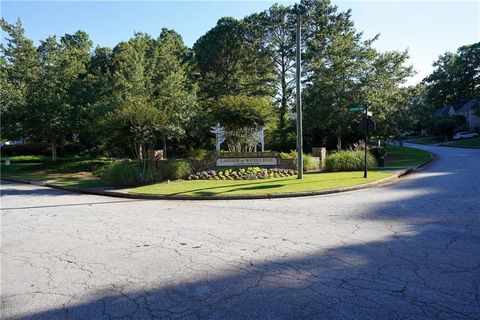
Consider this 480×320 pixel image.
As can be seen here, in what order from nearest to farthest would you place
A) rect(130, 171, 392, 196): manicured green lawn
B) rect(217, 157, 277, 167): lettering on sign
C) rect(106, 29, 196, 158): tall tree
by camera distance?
rect(130, 171, 392, 196): manicured green lawn, rect(217, 157, 277, 167): lettering on sign, rect(106, 29, 196, 158): tall tree

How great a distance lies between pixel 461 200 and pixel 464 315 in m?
7.62

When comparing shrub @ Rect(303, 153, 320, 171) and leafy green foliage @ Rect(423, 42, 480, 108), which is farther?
leafy green foliage @ Rect(423, 42, 480, 108)

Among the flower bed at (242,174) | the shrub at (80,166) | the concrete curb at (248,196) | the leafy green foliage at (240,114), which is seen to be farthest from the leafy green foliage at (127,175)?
the shrub at (80,166)

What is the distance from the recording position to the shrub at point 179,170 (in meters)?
18.8

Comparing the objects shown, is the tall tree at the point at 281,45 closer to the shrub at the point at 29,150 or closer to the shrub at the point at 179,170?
Result: the shrub at the point at 179,170

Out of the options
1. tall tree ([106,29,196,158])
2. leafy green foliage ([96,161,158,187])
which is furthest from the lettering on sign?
leafy green foliage ([96,161,158,187])

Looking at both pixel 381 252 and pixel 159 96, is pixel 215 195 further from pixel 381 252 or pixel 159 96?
pixel 159 96

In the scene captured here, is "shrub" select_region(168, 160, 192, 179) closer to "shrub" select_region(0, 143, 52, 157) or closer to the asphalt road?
the asphalt road

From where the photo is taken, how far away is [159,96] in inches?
982

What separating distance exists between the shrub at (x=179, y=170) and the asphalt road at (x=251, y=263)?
322 inches

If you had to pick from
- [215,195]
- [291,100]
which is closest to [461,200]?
[215,195]

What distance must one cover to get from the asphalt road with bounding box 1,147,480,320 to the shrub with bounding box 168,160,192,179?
8.17m

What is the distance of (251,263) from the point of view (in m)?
5.60

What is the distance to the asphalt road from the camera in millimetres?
4145
